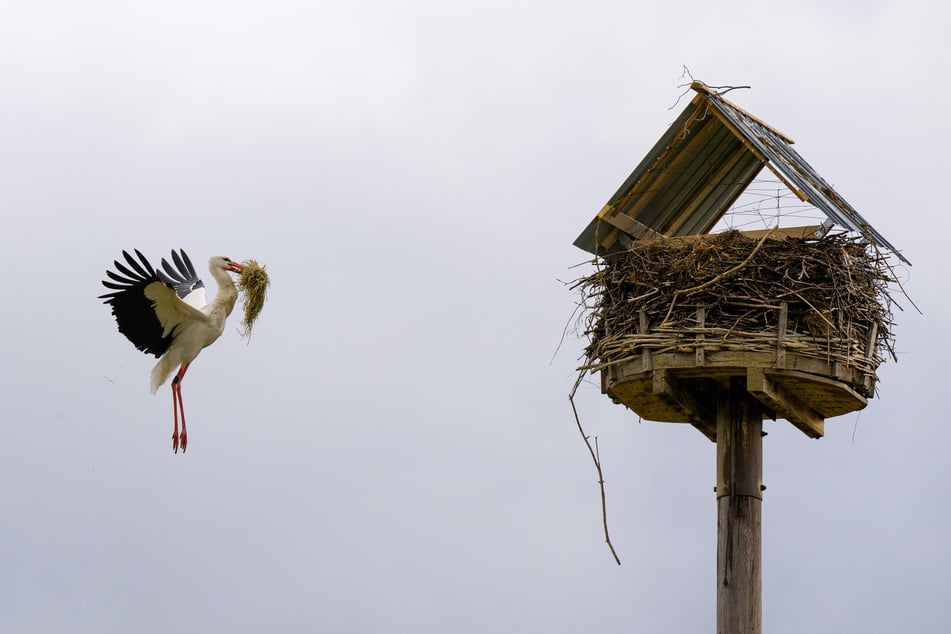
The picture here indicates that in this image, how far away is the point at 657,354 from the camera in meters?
8.52

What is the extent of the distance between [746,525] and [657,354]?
1117 millimetres

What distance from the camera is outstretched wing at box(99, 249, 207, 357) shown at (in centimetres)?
1035

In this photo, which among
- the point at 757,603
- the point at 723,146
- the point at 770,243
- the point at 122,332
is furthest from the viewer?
the point at 122,332

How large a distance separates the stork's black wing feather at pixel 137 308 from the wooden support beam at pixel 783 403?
4.46m

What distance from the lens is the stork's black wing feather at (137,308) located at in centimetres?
1034

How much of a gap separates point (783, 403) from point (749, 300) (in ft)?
2.09

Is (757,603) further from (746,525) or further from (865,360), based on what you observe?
(865,360)

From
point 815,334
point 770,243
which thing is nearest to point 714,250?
point 770,243

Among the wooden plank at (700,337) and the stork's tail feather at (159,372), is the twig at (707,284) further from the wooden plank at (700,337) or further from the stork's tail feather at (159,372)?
the stork's tail feather at (159,372)

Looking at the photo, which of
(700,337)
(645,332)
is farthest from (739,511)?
(645,332)

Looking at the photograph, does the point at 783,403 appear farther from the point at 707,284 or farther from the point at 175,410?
the point at 175,410

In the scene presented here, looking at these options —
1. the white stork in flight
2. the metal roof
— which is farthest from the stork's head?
the metal roof

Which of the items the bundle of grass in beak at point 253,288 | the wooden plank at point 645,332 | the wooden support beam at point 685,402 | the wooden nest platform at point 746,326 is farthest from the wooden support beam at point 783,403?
the bundle of grass in beak at point 253,288

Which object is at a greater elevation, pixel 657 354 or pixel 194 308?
pixel 194 308
